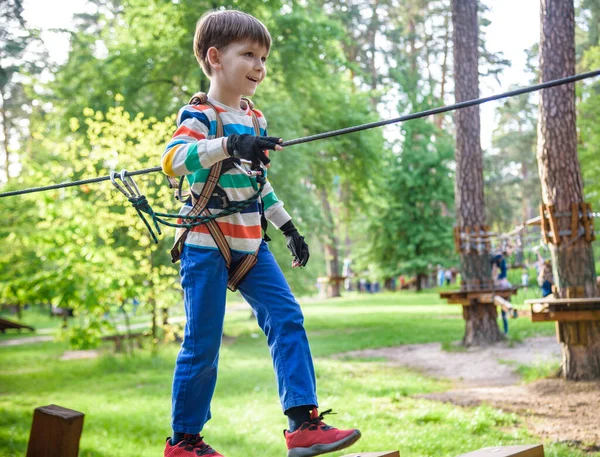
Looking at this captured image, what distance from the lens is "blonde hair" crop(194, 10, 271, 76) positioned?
8.90ft

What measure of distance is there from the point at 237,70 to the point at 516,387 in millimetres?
6612

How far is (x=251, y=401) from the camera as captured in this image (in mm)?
8180

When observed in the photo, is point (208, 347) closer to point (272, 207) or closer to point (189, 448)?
point (189, 448)

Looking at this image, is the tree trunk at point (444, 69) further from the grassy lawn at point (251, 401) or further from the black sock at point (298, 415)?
the black sock at point (298, 415)

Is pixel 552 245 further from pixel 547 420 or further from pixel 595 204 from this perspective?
pixel 595 204

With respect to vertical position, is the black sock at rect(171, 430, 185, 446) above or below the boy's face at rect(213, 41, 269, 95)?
below

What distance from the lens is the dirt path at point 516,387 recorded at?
597 cm

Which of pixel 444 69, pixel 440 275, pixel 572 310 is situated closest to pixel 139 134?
pixel 572 310

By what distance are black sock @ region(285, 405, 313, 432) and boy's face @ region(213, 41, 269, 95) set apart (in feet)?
4.05

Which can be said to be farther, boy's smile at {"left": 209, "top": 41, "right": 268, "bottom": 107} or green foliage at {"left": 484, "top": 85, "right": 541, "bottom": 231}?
green foliage at {"left": 484, "top": 85, "right": 541, "bottom": 231}

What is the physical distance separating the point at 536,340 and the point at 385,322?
5916 millimetres

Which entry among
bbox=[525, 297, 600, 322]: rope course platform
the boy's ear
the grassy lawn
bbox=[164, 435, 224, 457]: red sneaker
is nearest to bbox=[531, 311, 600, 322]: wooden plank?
bbox=[525, 297, 600, 322]: rope course platform

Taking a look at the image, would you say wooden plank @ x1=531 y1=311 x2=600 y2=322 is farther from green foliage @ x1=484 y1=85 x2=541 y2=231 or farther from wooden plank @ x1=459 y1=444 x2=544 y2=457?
green foliage @ x1=484 y1=85 x2=541 y2=231

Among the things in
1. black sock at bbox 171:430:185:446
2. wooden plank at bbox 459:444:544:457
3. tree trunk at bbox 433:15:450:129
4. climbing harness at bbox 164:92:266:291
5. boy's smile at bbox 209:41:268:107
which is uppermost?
tree trunk at bbox 433:15:450:129
